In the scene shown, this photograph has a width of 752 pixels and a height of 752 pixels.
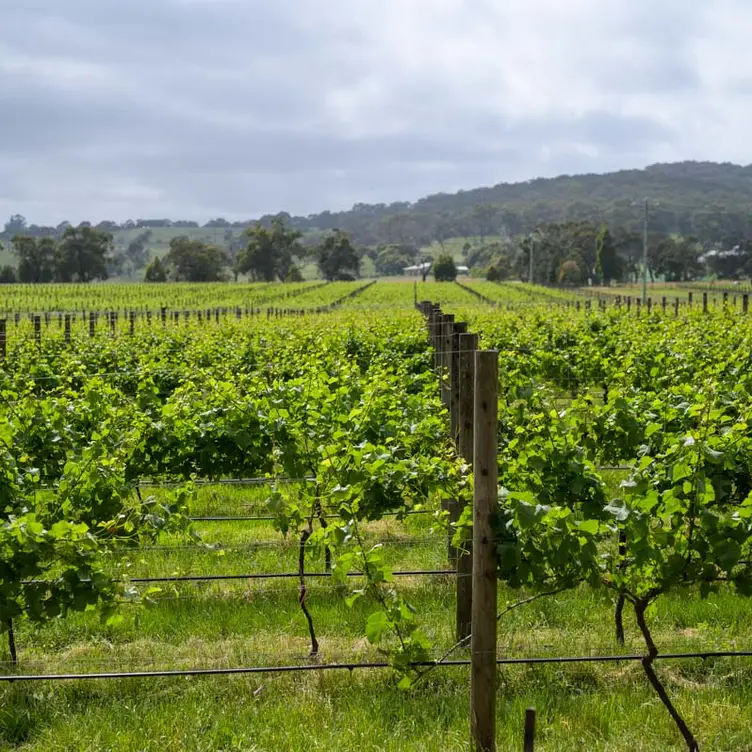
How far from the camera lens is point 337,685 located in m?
5.63

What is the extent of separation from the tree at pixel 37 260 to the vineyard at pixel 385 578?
105621mm

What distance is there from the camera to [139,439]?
24.9 feet

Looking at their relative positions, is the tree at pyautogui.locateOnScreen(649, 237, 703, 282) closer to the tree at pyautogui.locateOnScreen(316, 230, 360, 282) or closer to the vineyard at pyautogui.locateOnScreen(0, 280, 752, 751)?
the tree at pyautogui.locateOnScreen(316, 230, 360, 282)

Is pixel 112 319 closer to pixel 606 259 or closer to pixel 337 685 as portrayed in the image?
pixel 337 685

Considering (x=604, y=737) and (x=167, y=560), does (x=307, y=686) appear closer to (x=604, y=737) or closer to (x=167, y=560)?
(x=604, y=737)

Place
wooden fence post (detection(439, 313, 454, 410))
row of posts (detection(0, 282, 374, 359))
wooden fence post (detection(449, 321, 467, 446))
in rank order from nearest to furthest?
wooden fence post (detection(449, 321, 467, 446))
wooden fence post (detection(439, 313, 454, 410))
row of posts (detection(0, 282, 374, 359))

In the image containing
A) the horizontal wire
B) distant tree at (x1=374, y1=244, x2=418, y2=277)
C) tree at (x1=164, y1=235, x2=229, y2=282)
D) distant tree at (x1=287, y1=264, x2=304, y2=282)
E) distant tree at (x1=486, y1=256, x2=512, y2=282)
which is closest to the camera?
the horizontal wire

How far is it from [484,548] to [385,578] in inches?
22.9

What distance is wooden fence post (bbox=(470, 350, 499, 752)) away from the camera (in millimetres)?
4465

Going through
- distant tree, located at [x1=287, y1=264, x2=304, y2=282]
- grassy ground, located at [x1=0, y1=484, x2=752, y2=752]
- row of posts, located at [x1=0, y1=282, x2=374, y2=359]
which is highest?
distant tree, located at [x1=287, y1=264, x2=304, y2=282]

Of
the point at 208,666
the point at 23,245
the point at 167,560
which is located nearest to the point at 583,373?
the point at 167,560

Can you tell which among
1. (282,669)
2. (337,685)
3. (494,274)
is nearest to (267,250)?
(494,274)

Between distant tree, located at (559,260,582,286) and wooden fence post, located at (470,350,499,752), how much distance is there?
345ft

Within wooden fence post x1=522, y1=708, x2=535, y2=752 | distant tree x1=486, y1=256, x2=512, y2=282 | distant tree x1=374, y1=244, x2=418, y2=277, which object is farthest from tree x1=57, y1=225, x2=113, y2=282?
wooden fence post x1=522, y1=708, x2=535, y2=752
